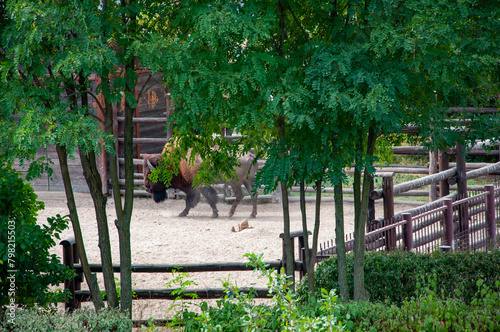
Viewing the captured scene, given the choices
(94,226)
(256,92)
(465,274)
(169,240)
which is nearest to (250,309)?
(256,92)

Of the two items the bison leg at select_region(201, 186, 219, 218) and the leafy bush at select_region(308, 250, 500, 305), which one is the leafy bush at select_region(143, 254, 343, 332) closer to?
the leafy bush at select_region(308, 250, 500, 305)

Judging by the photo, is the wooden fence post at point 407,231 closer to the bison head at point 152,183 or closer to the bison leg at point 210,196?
the bison leg at point 210,196

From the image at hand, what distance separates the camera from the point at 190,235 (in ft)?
30.3

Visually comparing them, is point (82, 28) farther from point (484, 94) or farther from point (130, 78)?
point (484, 94)

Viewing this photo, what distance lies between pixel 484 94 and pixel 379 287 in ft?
6.33

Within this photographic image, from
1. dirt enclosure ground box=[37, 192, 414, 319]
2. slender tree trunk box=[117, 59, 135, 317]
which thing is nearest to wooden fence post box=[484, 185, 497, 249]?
dirt enclosure ground box=[37, 192, 414, 319]

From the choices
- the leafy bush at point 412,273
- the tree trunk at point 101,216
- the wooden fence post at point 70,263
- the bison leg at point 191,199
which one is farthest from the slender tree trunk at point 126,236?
the bison leg at point 191,199

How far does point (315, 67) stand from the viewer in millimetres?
2965

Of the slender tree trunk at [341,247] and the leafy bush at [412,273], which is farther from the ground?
the slender tree trunk at [341,247]

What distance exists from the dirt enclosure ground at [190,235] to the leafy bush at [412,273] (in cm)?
143

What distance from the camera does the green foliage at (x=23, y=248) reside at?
3.32m

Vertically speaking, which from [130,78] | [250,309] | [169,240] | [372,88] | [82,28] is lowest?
[169,240]

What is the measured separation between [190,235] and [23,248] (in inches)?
239

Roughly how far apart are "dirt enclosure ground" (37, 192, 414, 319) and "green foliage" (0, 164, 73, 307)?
166 centimetres
